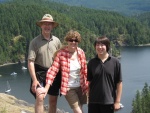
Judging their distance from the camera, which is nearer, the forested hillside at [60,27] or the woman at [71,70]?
the woman at [71,70]

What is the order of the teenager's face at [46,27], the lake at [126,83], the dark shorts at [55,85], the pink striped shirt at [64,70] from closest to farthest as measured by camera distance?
the pink striped shirt at [64,70] < the dark shorts at [55,85] < the teenager's face at [46,27] < the lake at [126,83]

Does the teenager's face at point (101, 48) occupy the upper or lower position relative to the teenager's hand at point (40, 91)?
upper

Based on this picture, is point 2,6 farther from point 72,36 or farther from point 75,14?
Answer: point 72,36

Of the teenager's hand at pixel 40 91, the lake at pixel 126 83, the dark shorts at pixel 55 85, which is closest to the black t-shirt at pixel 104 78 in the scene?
the dark shorts at pixel 55 85

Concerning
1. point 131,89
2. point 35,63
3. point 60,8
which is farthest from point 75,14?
point 35,63

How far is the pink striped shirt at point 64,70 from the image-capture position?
5.58m

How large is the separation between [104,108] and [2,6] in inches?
5523

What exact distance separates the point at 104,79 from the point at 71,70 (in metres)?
0.62

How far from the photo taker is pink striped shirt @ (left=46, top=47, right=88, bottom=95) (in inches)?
220

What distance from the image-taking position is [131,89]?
163ft

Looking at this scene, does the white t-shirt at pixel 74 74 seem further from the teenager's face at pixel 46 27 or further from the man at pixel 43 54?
the teenager's face at pixel 46 27

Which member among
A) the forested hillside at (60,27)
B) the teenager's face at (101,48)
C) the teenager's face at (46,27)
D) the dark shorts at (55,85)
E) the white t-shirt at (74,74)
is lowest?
the forested hillside at (60,27)

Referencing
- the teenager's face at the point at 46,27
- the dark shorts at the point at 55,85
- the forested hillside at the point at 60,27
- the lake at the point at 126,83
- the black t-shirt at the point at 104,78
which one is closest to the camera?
the black t-shirt at the point at 104,78

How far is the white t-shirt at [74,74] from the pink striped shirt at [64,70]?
5cm
